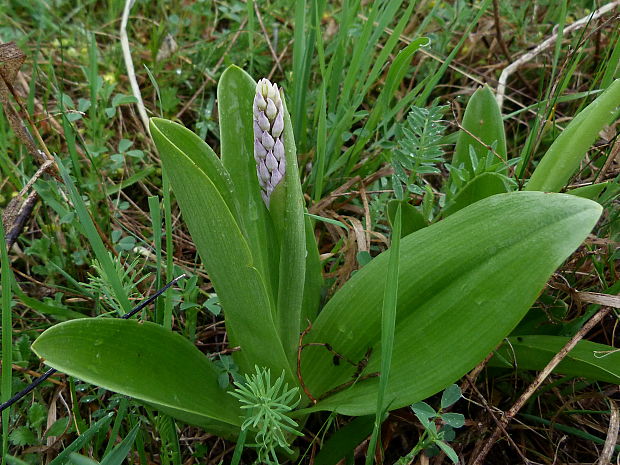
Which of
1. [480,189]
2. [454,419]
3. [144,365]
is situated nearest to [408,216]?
[480,189]

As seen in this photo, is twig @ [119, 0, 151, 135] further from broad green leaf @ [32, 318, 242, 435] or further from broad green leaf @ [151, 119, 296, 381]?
broad green leaf @ [32, 318, 242, 435]

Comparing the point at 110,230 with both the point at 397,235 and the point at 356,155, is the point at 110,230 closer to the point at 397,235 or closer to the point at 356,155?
the point at 356,155

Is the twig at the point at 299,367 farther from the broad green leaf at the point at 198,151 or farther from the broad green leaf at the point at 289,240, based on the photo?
the broad green leaf at the point at 198,151

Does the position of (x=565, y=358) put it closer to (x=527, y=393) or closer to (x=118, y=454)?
(x=527, y=393)

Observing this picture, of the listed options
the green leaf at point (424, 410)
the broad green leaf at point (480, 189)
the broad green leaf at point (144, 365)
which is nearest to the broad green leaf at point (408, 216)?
the broad green leaf at point (480, 189)

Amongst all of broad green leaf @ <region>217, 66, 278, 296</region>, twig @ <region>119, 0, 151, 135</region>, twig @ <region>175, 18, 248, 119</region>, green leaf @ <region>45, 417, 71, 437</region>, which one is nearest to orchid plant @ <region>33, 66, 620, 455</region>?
broad green leaf @ <region>217, 66, 278, 296</region>

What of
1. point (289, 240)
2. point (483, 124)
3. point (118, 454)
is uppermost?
point (483, 124)
